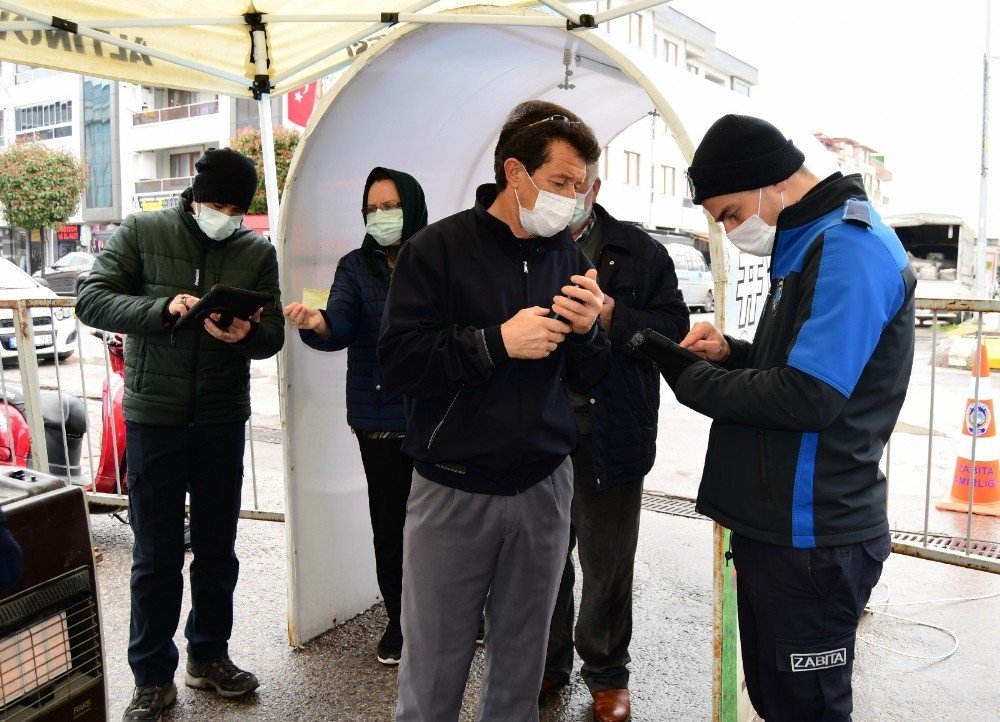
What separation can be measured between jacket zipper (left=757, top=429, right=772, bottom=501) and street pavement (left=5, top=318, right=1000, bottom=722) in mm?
1627

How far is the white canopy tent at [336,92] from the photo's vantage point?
335 centimetres

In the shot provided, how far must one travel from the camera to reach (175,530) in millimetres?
3057

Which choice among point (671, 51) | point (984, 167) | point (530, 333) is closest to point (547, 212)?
point (530, 333)

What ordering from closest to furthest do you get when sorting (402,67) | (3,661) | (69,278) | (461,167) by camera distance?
(3,661) < (402,67) < (461,167) < (69,278)

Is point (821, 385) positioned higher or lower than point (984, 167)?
lower

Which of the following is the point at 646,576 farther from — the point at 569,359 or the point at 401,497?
the point at 569,359

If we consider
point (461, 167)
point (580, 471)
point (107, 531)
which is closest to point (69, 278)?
point (107, 531)

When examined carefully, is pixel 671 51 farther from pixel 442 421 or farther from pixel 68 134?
pixel 442 421

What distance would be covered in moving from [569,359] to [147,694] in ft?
6.86

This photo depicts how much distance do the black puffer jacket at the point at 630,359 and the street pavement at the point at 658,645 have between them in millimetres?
1067

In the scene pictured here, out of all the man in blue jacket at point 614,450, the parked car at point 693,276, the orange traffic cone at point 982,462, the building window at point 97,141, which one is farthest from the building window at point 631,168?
the man in blue jacket at point 614,450

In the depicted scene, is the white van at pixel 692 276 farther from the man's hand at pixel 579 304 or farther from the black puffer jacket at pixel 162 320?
the man's hand at pixel 579 304

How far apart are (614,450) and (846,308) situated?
1.31 metres

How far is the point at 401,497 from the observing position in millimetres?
3383
